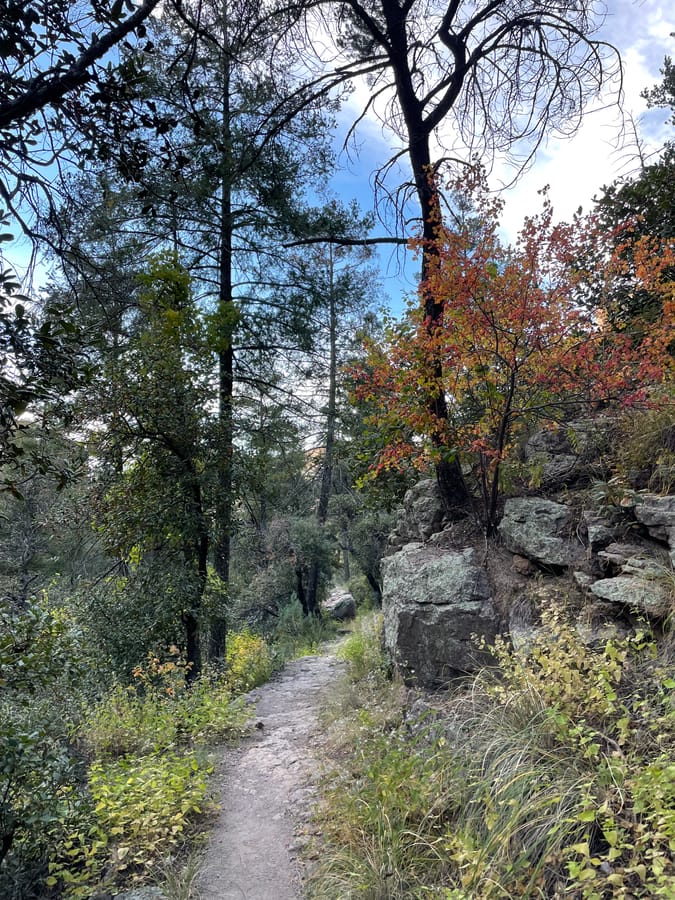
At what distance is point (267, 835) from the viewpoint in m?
3.13

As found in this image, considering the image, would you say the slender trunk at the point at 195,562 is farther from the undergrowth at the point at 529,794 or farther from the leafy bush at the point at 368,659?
the undergrowth at the point at 529,794

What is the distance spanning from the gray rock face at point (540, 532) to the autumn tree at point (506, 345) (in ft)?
0.99

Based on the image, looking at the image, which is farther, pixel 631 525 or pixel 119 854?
pixel 631 525

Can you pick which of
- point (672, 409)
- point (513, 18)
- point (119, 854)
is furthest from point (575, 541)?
point (513, 18)

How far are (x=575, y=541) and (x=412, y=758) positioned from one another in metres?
2.14

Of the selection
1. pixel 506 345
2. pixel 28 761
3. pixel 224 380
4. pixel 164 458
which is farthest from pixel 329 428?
pixel 28 761

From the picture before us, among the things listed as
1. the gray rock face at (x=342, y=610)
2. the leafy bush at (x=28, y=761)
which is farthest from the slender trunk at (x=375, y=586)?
the leafy bush at (x=28, y=761)

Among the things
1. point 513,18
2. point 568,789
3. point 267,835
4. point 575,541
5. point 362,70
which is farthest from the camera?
point 362,70

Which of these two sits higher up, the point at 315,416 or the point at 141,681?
the point at 315,416

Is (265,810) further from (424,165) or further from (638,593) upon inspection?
(424,165)

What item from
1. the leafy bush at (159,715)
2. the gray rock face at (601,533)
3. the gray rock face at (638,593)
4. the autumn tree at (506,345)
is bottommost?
the leafy bush at (159,715)

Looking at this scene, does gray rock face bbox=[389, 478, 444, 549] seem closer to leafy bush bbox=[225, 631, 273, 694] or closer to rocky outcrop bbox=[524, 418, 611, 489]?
rocky outcrop bbox=[524, 418, 611, 489]

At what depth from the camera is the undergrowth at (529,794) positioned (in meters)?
1.91

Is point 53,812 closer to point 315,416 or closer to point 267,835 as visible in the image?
point 267,835
